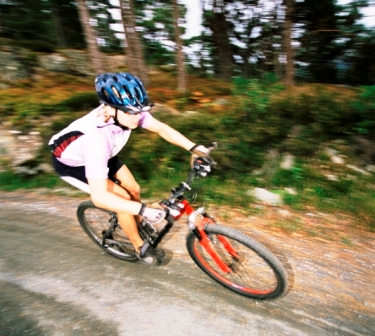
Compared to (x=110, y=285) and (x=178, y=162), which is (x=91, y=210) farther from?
(x=178, y=162)

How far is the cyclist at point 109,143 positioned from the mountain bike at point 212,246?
0.71 feet

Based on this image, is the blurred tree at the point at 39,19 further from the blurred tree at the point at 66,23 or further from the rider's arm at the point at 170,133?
the rider's arm at the point at 170,133

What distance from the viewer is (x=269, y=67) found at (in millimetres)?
20109

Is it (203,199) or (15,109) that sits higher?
(15,109)

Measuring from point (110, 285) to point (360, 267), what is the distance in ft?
10.0

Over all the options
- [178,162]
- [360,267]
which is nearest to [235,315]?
[360,267]

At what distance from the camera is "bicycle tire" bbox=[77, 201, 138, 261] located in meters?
3.48

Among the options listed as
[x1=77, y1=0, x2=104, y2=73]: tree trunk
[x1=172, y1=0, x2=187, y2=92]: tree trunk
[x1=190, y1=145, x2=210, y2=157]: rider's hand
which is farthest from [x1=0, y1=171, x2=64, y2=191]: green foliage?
[x1=172, y1=0, x2=187, y2=92]: tree trunk

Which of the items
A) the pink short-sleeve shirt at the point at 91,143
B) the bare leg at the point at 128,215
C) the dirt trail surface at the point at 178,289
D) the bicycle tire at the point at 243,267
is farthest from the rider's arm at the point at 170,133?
the dirt trail surface at the point at 178,289

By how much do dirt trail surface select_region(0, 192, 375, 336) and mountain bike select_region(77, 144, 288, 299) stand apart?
16cm

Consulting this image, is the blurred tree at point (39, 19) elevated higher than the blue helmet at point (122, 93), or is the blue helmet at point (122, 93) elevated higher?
the blurred tree at point (39, 19)

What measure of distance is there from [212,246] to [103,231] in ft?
5.24

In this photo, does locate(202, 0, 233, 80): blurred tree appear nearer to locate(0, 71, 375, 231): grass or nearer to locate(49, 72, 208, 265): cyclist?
locate(0, 71, 375, 231): grass

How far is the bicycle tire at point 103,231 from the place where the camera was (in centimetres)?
348
